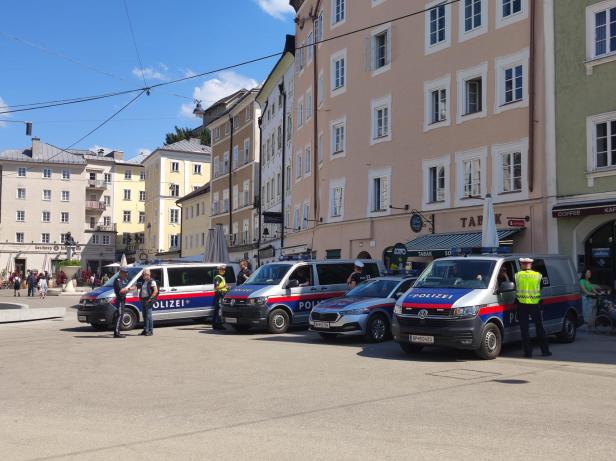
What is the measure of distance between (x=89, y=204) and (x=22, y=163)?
36.1 feet

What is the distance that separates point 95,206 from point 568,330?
86.7m

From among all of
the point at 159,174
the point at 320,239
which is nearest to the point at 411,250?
the point at 320,239

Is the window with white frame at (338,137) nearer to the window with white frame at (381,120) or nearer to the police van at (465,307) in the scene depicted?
the window with white frame at (381,120)

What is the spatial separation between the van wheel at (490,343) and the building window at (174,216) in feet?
245

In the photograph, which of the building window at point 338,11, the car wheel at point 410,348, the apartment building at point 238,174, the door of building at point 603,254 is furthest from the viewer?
the apartment building at point 238,174

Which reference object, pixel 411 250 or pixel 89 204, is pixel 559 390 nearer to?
pixel 411 250

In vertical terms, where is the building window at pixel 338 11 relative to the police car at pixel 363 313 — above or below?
above

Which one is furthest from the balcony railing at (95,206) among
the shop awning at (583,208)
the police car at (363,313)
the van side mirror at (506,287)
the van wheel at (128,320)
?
the van side mirror at (506,287)

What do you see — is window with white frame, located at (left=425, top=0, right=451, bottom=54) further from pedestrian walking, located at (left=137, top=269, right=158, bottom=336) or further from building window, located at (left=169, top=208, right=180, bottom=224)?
building window, located at (left=169, top=208, right=180, bottom=224)

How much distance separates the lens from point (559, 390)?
9680mm

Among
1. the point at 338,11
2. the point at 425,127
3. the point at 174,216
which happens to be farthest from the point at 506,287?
the point at 174,216

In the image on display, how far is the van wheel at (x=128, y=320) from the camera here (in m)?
19.9

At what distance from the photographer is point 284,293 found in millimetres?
18469

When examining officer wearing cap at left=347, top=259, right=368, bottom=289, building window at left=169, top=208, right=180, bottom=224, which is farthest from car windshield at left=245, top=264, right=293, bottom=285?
building window at left=169, top=208, right=180, bottom=224
